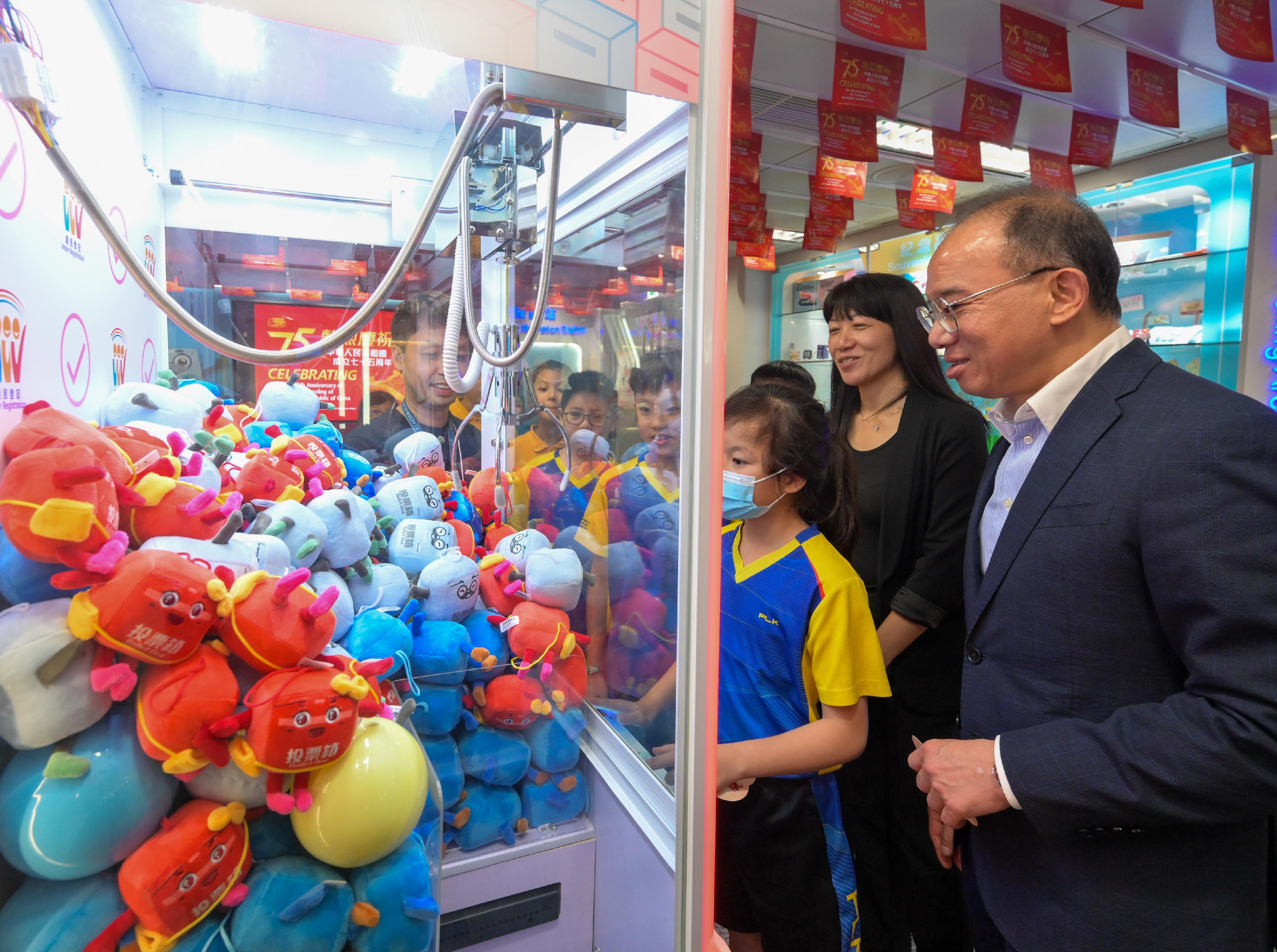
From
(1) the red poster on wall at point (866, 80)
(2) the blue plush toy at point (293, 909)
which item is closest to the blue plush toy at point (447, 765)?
(2) the blue plush toy at point (293, 909)

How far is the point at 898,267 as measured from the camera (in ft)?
24.4

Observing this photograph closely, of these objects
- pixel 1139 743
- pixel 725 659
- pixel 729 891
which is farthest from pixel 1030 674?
pixel 729 891

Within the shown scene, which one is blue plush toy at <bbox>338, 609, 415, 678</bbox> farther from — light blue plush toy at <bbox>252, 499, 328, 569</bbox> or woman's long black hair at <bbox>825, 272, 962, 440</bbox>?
woman's long black hair at <bbox>825, 272, 962, 440</bbox>

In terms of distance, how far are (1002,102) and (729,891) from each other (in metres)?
4.80

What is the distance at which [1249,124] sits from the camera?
4.54m

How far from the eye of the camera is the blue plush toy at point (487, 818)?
1.34 m

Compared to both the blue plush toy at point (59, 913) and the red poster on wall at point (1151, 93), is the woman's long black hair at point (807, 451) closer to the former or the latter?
the blue plush toy at point (59, 913)

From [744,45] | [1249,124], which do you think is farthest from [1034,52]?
[1249,124]

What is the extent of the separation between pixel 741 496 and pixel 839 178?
16.3 ft

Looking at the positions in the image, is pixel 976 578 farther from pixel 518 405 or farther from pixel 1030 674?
pixel 518 405

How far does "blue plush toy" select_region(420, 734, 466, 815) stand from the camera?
1298 millimetres

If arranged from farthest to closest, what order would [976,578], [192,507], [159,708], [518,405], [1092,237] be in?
1. [518,405]
2. [976,578]
3. [1092,237]
4. [192,507]
5. [159,708]

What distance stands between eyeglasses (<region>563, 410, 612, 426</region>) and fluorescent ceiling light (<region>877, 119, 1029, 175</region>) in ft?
14.8

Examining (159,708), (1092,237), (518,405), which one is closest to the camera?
(159,708)
